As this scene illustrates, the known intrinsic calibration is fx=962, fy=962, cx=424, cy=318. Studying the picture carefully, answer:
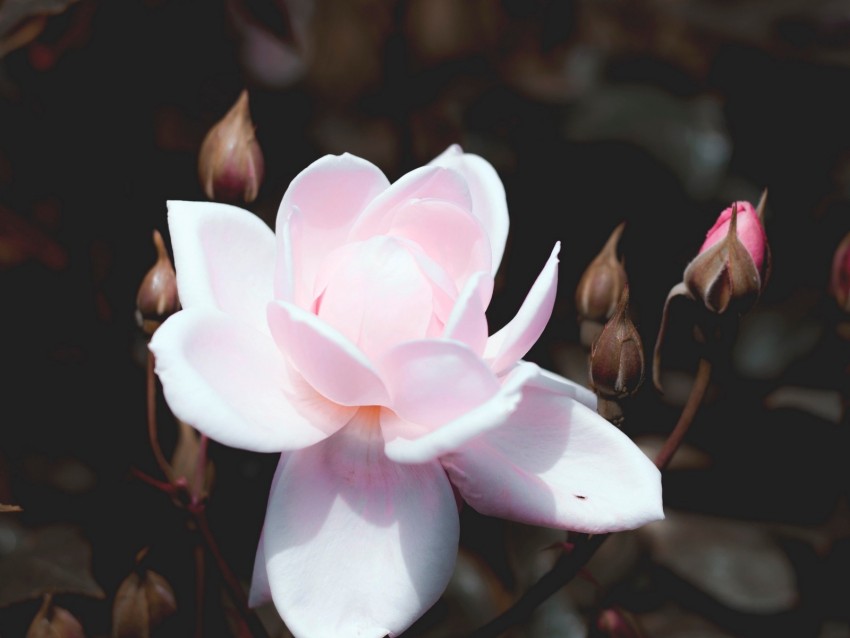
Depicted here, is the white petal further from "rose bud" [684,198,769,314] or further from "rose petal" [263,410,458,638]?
"rose bud" [684,198,769,314]

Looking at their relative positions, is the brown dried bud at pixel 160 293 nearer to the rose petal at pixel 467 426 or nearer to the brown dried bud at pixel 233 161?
the brown dried bud at pixel 233 161

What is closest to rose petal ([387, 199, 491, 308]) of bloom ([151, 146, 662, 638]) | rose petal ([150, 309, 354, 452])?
bloom ([151, 146, 662, 638])

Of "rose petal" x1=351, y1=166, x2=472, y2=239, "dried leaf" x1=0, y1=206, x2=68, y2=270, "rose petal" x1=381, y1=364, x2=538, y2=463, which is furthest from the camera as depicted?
"dried leaf" x1=0, y1=206, x2=68, y2=270

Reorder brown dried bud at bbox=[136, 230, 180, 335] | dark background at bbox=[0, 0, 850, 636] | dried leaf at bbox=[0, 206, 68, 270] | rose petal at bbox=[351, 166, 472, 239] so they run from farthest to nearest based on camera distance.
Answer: dark background at bbox=[0, 0, 850, 636] < dried leaf at bbox=[0, 206, 68, 270] < brown dried bud at bbox=[136, 230, 180, 335] < rose petal at bbox=[351, 166, 472, 239]

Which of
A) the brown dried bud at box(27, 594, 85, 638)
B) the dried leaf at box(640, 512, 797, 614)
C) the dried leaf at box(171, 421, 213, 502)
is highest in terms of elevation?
the brown dried bud at box(27, 594, 85, 638)

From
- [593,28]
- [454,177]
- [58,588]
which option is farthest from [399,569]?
[593,28]

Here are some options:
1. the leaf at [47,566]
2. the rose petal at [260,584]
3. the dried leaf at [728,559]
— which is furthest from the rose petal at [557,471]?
the dried leaf at [728,559]

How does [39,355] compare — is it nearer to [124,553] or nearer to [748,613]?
[124,553]

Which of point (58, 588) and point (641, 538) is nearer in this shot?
point (58, 588)
